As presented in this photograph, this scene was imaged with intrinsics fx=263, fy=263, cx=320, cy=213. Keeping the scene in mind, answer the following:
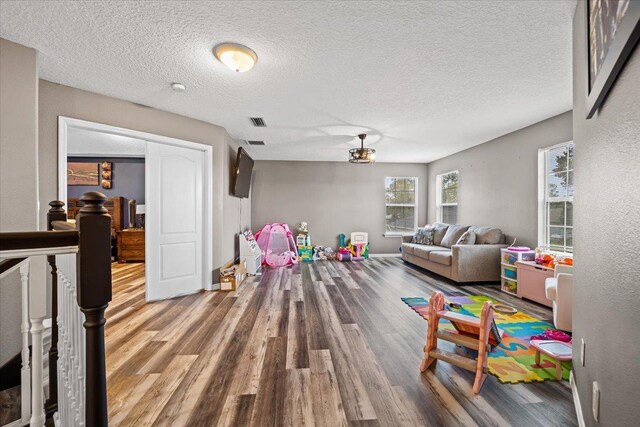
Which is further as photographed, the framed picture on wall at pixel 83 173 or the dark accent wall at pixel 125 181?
the dark accent wall at pixel 125 181

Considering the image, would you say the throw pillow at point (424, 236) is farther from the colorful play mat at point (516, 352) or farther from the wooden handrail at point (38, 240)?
the wooden handrail at point (38, 240)

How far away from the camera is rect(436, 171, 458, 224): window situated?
19.9 feet

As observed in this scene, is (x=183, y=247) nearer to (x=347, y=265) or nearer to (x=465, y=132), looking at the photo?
(x=347, y=265)

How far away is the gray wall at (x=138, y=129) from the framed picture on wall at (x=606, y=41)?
13.3 ft

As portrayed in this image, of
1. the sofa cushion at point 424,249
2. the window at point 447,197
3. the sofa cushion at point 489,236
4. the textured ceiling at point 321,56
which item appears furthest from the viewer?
the window at point 447,197

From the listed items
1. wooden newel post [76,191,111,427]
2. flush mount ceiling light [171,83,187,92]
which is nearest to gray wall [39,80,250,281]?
flush mount ceiling light [171,83,187,92]

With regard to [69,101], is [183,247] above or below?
below

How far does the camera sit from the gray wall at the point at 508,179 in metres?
3.85

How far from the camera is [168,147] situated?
363cm

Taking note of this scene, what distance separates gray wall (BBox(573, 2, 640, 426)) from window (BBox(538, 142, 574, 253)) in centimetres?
261

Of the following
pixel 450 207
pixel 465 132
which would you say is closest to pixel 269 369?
pixel 465 132

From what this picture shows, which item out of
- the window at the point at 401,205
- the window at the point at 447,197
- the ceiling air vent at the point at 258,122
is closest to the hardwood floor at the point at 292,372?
the ceiling air vent at the point at 258,122

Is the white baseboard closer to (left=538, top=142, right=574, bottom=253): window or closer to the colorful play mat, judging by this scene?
the colorful play mat

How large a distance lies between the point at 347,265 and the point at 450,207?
284 centimetres
